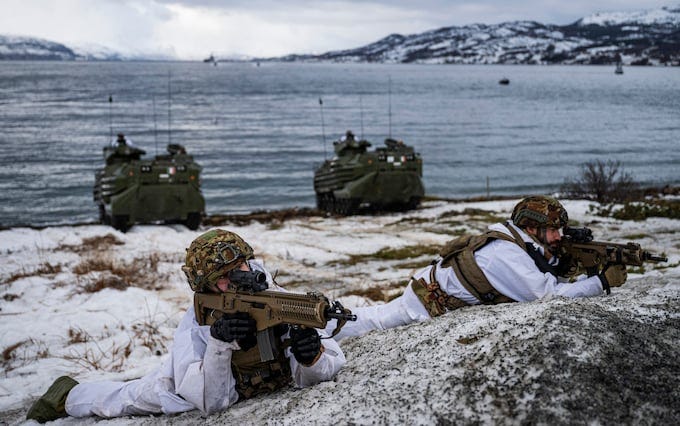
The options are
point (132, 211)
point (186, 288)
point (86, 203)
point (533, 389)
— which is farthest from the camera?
point (86, 203)

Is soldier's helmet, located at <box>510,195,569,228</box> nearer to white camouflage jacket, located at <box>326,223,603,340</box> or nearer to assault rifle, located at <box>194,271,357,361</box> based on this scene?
white camouflage jacket, located at <box>326,223,603,340</box>

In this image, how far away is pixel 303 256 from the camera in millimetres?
14594

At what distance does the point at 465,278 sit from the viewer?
20.7 feet

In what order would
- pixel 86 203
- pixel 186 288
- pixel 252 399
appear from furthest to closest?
1. pixel 86 203
2. pixel 186 288
3. pixel 252 399

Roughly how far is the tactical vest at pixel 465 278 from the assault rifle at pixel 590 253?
622 millimetres

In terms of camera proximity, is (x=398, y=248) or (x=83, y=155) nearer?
(x=398, y=248)

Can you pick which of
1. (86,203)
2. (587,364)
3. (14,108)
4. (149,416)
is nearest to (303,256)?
(149,416)

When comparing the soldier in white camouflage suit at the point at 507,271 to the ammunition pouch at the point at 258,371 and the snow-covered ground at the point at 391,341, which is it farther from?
the ammunition pouch at the point at 258,371

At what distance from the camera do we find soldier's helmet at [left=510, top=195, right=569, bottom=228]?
20.5ft

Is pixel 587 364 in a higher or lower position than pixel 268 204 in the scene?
higher

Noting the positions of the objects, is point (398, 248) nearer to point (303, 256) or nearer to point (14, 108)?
point (303, 256)

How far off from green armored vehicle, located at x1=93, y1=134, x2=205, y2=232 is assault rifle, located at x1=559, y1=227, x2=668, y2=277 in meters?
14.8

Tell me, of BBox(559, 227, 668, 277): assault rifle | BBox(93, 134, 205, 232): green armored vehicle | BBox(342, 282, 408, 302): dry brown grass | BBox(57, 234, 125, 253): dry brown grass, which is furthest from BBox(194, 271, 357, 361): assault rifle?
BBox(93, 134, 205, 232): green armored vehicle

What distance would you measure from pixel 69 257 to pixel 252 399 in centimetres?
1066
